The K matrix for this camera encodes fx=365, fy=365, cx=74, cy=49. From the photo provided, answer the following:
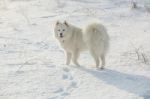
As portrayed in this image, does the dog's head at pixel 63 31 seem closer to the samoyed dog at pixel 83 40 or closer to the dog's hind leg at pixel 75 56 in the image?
the samoyed dog at pixel 83 40

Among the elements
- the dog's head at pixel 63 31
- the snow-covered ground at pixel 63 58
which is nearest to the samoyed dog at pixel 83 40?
the dog's head at pixel 63 31

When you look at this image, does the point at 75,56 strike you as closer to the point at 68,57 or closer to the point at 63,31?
the point at 68,57

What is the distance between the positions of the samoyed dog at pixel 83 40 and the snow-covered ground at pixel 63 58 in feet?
0.81

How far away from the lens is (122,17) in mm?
11055

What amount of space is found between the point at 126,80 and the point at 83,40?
1334 mm

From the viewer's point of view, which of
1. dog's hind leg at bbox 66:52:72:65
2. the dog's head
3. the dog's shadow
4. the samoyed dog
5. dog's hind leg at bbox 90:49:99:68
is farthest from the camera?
dog's hind leg at bbox 66:52:72:65

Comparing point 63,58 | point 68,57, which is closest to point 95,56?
point 68,57

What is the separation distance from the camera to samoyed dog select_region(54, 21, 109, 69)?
22.1ft

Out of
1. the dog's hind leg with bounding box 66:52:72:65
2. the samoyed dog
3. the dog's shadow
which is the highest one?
the samoyed dog

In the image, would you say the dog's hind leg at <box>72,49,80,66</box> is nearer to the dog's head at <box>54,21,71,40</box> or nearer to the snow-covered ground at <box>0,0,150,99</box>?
the snow-covered ground at <box>0,0,150,99</box>

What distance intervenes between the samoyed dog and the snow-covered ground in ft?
0.81

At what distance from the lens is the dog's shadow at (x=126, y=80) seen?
5828 mm

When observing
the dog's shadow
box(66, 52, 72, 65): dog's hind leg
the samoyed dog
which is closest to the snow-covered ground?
the dog's shadow

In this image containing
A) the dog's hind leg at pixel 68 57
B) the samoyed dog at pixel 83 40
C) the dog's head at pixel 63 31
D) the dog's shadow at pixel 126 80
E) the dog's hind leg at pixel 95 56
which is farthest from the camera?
the dog's hind leg at pixel 68 57
